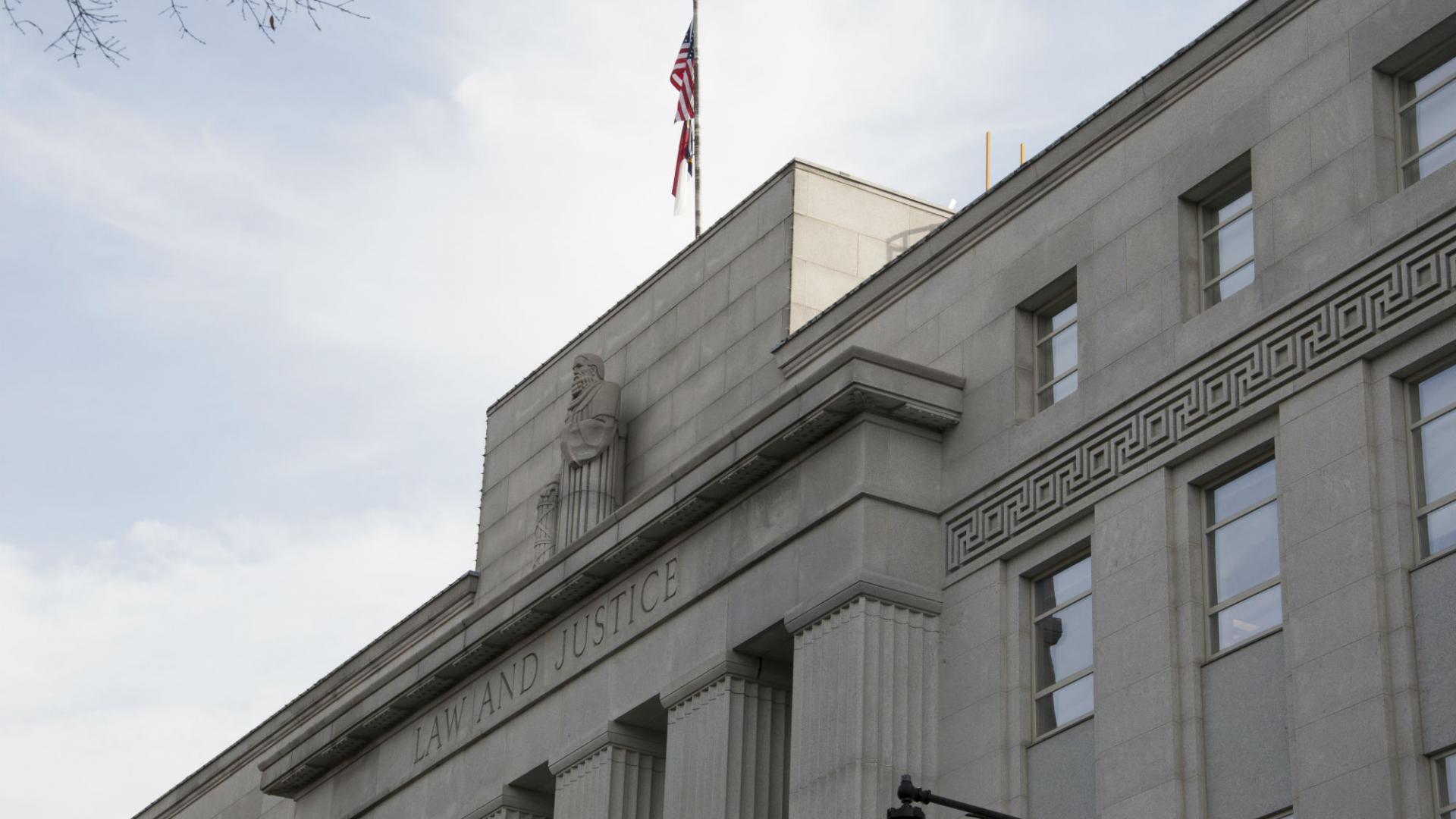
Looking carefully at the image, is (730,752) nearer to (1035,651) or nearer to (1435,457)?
(1035,651)

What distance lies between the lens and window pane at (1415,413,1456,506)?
943 inches

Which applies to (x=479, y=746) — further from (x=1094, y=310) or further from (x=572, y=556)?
(x=1094, y=310)

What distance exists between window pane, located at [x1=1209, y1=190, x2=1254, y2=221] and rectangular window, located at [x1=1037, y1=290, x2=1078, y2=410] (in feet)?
7.36

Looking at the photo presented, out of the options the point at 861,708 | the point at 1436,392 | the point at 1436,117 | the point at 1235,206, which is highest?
the point at 1235,206

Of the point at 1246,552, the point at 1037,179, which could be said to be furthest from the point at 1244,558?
the point at 1037,179

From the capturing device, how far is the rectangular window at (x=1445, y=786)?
74.0ft

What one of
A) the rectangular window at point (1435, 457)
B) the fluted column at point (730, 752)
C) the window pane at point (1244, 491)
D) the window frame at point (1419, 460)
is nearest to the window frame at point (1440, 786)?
the window frame at point (1419, 460)

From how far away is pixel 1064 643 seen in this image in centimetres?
2802

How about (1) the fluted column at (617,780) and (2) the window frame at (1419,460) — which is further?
(1) the fluted column at (617,780)

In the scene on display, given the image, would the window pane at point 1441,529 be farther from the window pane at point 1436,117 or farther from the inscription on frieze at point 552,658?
the inscription on frieze at point 552,658

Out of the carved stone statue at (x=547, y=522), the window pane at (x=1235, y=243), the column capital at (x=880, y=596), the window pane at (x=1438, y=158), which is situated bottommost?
Answer: the column capital at (x=880, y=596)

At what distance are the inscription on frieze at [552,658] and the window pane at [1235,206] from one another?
897 cm

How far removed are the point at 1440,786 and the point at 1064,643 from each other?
606 centimetres

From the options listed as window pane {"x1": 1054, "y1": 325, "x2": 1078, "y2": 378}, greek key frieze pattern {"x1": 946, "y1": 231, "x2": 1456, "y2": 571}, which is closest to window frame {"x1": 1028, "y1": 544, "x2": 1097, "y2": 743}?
greek key frieze pattern {"x1": 946, "y1": 231, "x2": 1456, "y2": 571}
